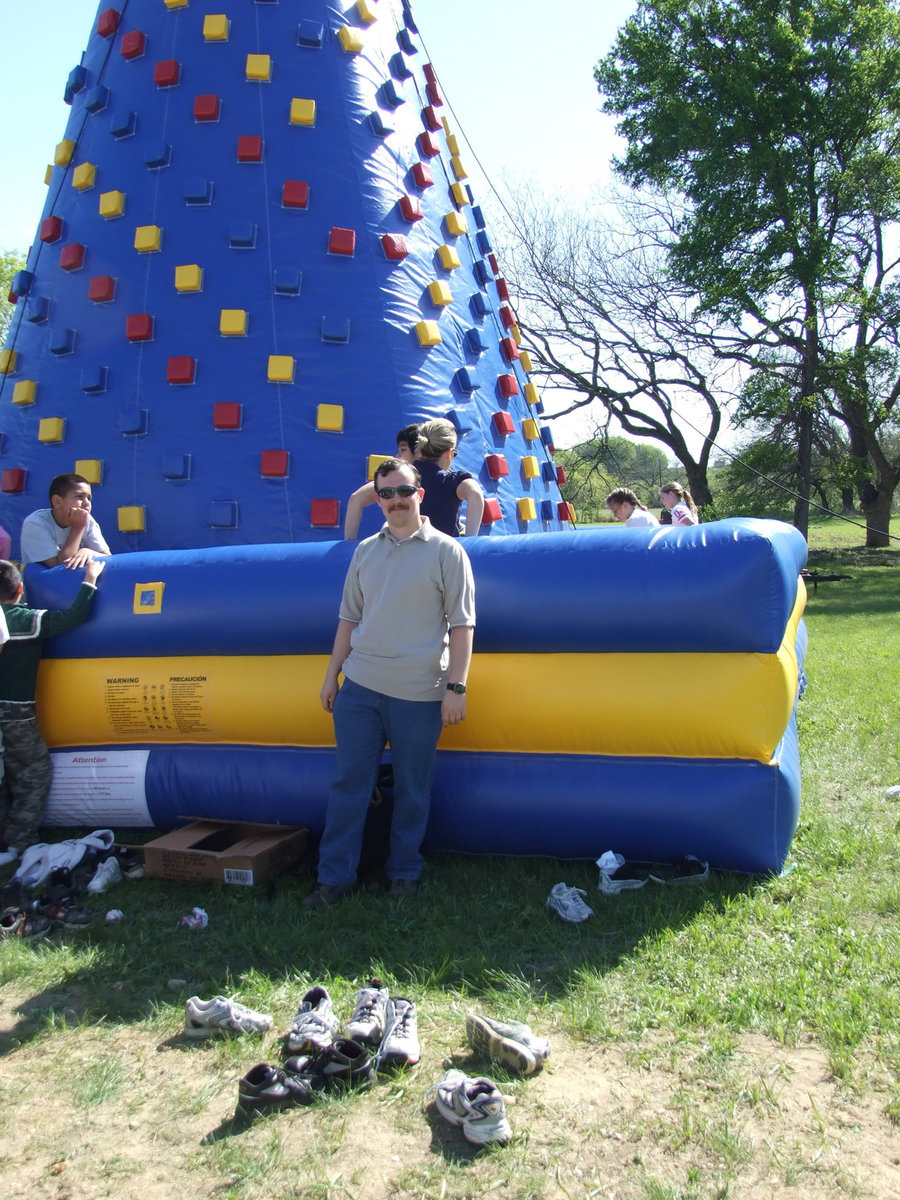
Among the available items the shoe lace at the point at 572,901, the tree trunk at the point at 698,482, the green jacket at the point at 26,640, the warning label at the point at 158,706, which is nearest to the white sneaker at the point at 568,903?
the shoe lace at the point at 572,901

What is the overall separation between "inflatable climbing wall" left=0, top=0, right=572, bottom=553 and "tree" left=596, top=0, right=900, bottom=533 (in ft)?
53.2

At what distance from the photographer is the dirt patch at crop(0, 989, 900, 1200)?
197 cm

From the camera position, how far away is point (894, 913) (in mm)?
3203

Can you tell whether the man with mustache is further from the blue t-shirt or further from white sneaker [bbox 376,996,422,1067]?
white sneaker [bbox 376,996,422,1067]

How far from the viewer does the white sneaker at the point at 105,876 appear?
12.2ft

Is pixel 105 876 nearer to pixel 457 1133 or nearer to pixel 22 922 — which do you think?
pixel 22 922

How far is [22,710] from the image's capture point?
4.21 m

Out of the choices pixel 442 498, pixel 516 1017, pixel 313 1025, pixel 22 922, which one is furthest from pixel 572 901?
pixel 22 922

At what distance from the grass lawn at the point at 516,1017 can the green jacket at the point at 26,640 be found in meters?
1.07

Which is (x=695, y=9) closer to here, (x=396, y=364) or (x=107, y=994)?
Answer: (x=396, y=364)

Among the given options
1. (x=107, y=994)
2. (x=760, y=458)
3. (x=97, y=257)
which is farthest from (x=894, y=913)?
(x=760, y=458)

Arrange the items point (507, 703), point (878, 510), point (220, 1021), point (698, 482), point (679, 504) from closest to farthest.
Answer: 1. point (220, 1021)
2. point (507, 703)
3. point (679, 504)
4. point (698, 482)
5. point (878, 510)

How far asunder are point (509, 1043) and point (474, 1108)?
10.5 inches

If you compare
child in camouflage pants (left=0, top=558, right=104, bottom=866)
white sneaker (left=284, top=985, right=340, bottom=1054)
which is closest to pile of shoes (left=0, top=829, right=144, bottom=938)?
child in camouflage pants (left=0, top=558, right=104, bottom=866)
